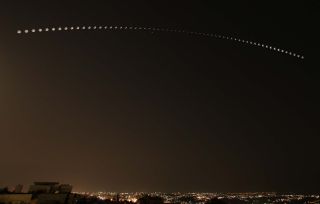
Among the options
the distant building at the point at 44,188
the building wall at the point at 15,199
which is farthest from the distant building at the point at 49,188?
the building wall at the point at 15,199

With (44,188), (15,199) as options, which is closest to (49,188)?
(44,188)

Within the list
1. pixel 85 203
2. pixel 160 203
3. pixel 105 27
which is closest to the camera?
pixel 105 27

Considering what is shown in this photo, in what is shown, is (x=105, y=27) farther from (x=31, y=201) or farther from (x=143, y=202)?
(x=143, y=202)

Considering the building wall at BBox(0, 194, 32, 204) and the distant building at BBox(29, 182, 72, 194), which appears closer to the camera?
the building wall at BBox(0, 194, 32, 204)

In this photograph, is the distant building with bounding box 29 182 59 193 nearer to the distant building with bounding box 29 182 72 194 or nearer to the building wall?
the distant building with bounding box 29 182 72 194

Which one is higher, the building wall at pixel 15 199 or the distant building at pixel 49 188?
the distant building at pixel 49 188

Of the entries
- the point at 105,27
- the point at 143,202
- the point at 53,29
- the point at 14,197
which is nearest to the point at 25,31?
the point at 53,29

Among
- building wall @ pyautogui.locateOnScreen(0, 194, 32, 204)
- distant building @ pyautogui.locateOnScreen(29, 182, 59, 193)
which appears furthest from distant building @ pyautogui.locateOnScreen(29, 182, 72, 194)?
building wall @ pyautogui.locateOnScreen(0, 194, 32, 204)

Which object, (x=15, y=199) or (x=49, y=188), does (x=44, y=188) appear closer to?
(x=49, y=188)

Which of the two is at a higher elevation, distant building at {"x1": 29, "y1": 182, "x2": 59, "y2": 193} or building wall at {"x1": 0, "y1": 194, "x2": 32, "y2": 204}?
distant building at {"x1": 29, "y1": 182, "x2": 59, "y2": 193}

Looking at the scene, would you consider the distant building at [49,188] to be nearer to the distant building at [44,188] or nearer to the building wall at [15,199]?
the distant building at [44,188]

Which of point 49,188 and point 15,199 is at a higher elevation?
point 49,188
